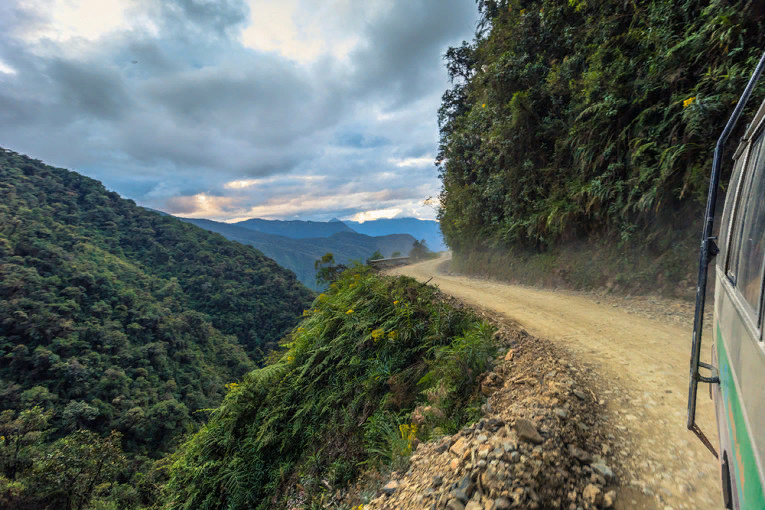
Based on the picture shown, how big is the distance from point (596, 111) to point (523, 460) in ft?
32.3

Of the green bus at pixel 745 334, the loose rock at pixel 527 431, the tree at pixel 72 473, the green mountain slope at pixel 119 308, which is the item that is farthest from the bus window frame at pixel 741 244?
the green mountain slope at pixel 119 308

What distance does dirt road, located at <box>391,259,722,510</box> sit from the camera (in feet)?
7.59

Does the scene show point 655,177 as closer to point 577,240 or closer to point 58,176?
point 577,240

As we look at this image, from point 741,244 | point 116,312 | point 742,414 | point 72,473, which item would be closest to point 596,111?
point 741,244

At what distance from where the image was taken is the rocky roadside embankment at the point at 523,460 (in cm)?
219

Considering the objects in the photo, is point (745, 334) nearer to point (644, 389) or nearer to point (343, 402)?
point (644, 389)

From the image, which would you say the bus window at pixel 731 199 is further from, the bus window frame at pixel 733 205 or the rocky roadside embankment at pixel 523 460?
the rocky roadside embankment at pixel 523 460

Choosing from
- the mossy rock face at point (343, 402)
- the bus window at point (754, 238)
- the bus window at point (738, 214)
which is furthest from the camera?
the mossy rock face at point (343, 402)

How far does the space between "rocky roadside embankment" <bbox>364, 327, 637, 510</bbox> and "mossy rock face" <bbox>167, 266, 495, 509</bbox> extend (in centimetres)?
51

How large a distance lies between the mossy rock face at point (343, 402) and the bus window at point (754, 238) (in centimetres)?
269

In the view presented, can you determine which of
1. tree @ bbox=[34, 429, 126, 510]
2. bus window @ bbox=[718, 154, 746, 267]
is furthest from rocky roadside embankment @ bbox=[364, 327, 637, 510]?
tree @ bbox=[34, 429, 126, 510]

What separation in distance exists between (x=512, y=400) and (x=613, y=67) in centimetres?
955

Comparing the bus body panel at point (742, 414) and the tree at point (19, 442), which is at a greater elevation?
the bus body panel at point (742, 414)

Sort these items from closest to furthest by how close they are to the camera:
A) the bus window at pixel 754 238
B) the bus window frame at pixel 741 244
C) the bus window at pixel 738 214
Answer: the bus window frame at pixel 741 244
the bus window at pixel 754 238
the bus window at pixel 738 214
